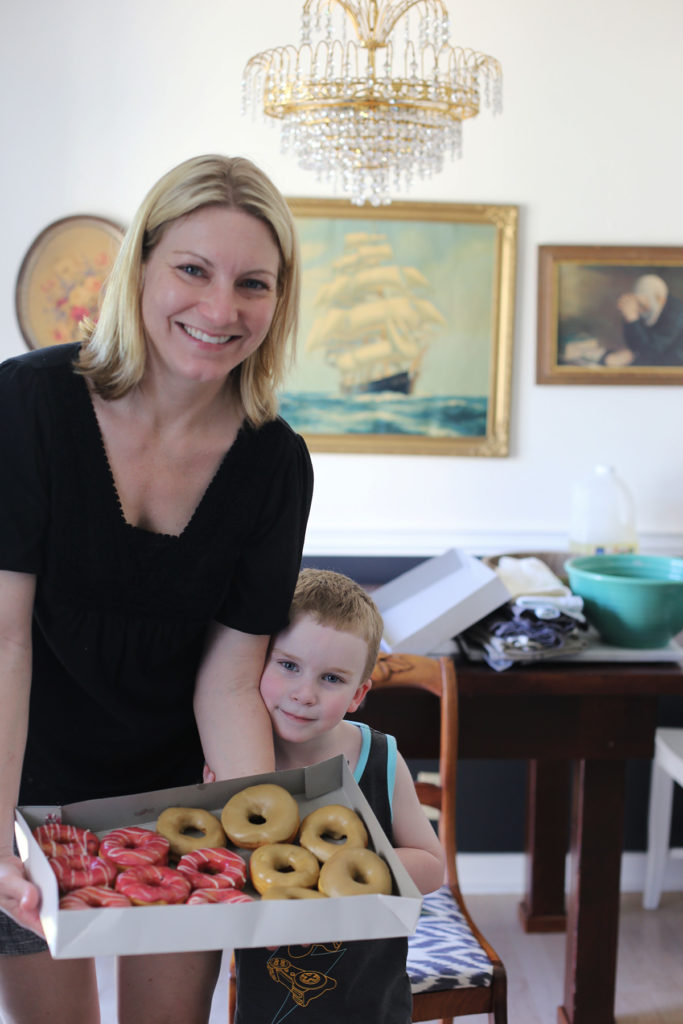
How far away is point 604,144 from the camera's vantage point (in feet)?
9.43

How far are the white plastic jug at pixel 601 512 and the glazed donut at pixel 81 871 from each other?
2037mm

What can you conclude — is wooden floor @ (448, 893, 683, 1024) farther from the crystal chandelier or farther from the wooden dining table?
the crystal chandelier

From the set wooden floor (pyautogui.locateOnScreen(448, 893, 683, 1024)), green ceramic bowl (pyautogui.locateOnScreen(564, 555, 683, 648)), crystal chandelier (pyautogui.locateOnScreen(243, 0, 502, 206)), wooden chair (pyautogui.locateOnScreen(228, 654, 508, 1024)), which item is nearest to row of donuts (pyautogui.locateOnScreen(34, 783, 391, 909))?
wooden chair (pyautogui.locateOnScreen(228, 654, 508, 1024))

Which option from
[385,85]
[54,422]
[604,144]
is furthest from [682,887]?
[54,422]

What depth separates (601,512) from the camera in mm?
2875

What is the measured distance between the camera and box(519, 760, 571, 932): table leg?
2734 mm

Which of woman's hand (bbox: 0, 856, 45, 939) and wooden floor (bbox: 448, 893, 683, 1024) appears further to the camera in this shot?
wooden floor (bbox: 448, 893, 683, 1024)

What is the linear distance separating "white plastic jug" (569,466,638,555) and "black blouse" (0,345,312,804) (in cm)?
171

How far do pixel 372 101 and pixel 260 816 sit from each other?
1.30 meters

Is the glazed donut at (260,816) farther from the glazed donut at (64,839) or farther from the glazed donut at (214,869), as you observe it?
the glazed donut at (64,839)

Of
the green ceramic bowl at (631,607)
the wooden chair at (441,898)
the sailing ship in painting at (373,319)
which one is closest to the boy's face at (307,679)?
the wooden chair at (441,898)

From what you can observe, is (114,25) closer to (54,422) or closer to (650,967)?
(54,422)

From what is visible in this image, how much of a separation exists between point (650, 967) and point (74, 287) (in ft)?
7.74

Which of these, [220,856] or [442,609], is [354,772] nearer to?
[220,856]
